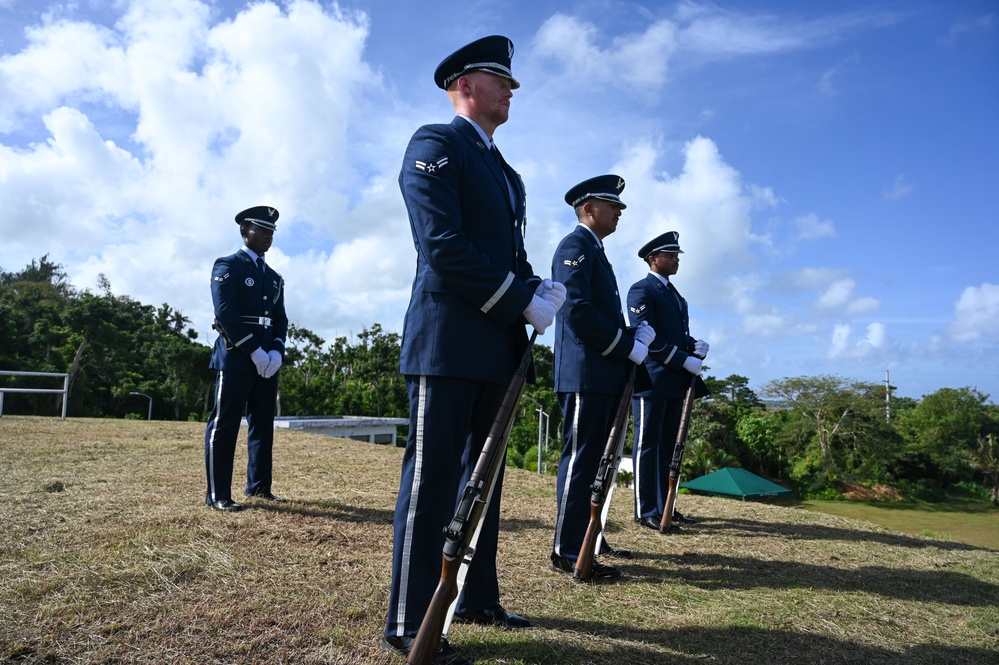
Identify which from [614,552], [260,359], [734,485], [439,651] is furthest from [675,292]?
[734,485]

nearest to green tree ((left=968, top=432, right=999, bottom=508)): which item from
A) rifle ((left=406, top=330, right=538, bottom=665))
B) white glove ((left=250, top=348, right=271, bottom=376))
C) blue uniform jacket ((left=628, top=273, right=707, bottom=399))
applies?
blue uniform jacket ((left=628, top=273, right=707, bottom=399))

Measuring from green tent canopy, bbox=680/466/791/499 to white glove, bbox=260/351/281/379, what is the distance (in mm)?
9168

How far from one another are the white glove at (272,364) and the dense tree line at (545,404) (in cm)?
850

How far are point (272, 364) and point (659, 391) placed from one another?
→ 9.68 ft

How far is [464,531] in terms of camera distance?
7.79ft

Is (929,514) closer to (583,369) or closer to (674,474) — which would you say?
(674,474)

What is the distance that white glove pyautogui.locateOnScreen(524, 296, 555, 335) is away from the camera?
2670 mm

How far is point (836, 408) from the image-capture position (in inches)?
793

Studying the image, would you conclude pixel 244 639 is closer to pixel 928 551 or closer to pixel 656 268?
pixel 656 268

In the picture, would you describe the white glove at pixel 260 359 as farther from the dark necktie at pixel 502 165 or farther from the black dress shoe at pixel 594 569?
the dark necktie at pixel 502 165

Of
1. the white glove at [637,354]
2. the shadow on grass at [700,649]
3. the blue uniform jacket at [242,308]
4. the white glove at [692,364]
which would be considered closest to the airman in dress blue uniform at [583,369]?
the white glove at [637,354]

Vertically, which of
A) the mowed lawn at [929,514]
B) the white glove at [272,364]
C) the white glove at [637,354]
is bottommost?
the mowed lawn at [929,514]

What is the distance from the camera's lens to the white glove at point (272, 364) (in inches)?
203

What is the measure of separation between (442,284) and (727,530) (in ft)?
12.9
